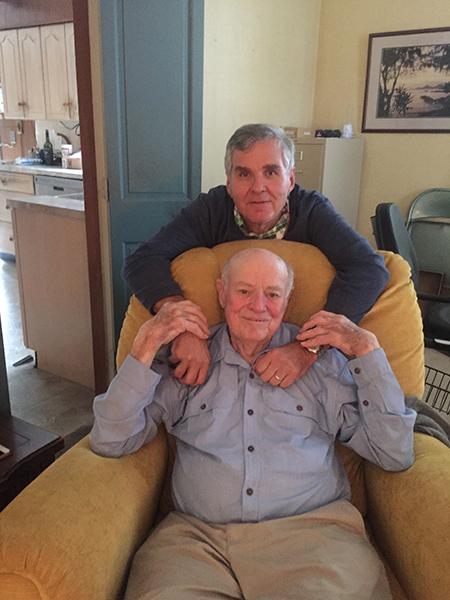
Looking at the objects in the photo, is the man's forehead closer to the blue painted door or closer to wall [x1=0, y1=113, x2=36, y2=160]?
the blue painted door

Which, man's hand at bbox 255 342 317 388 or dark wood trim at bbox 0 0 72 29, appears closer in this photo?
man's hand at bbox 255 342 317 388

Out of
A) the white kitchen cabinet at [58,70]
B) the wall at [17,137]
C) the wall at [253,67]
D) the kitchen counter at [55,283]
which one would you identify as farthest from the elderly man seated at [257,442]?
the wall at [17,137]

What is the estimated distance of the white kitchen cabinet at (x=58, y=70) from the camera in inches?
173

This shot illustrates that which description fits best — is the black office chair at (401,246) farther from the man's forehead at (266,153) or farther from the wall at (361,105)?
the wall at (361,105)

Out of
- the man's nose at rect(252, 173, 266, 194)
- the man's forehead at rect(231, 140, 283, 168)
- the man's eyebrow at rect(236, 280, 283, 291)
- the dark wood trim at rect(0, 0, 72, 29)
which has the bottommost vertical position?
the man's eyebrow at rect(236, 280, 283, 291)

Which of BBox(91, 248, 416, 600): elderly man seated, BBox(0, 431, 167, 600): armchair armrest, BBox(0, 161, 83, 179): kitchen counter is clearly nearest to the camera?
BBox(0, 431, 167, 600): armchair armrest

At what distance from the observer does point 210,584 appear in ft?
3.27

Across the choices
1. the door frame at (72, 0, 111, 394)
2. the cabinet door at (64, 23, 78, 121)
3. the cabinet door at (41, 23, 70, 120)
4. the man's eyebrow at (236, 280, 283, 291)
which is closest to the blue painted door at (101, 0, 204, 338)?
the door frame at (72, 0, 111, 394)

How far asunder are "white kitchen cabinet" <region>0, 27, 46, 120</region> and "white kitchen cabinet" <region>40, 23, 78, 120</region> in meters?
0.10

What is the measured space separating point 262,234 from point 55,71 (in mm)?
3951

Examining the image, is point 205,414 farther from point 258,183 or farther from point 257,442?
point 258,183

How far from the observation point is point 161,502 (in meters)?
1.34

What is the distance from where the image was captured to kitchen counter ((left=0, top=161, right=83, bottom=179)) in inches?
177

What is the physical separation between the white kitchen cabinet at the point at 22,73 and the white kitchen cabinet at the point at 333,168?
2.99 metres
